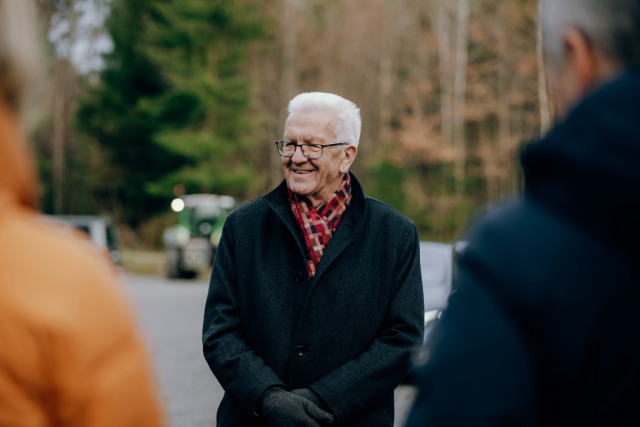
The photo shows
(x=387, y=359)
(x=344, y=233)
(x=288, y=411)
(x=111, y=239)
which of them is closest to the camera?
(x=288, y=411)

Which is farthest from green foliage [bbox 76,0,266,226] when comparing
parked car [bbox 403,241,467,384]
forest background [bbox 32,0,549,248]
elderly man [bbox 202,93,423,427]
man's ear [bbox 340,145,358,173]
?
elderly man [bbox 202,93,423,427]

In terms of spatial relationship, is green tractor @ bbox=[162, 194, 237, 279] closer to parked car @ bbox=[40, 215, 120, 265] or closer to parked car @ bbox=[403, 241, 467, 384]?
parked car @ bbox=[40, 215, 120, 265]

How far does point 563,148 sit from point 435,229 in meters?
31.8

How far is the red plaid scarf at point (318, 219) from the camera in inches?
105

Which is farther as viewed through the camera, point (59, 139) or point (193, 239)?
point (59, 139)

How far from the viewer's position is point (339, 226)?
8.73 ft

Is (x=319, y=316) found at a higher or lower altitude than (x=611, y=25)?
Answer: lower

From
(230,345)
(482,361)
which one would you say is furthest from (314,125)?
(482,361)

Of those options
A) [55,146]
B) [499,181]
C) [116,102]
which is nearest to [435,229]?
[499,181]

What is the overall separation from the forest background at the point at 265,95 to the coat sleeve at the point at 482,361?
95.1 feet

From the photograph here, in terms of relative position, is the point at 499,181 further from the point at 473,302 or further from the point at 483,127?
the point at 473,302

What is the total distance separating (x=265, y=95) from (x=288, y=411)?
3689cm

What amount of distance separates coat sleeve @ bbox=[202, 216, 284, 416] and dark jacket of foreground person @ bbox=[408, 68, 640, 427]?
4.56 ft

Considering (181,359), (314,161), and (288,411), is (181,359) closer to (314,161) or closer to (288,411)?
(314,161)
